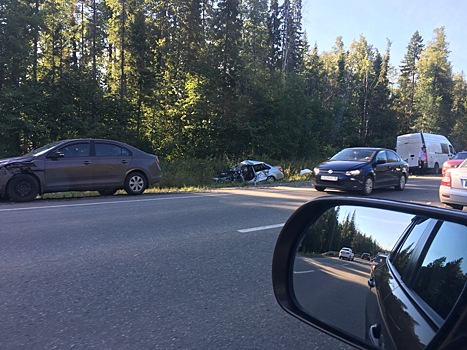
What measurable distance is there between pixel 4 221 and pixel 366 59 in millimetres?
66048

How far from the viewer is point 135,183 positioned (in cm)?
1198

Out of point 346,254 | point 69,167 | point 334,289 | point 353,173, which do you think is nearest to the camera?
point 346,254

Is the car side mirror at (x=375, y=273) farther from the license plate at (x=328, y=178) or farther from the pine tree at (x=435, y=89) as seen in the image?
the pine tree at (x=435, y=89)

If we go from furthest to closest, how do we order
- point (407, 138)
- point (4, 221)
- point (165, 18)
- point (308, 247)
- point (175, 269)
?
point (165, 18) < point (407, 138) < point (4, 221) < point (175, 269) < point (308, 247)

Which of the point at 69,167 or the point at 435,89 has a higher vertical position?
the point at 435,89

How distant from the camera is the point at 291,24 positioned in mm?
50062

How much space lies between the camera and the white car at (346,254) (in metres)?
1.75

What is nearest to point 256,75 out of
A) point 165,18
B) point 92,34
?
point 165,18

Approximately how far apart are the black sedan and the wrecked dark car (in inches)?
224

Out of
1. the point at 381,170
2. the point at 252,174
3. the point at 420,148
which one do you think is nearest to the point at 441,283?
the point at 381,170

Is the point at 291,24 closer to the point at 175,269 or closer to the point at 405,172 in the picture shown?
the point at 405,172

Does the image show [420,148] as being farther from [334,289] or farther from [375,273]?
[375,273]

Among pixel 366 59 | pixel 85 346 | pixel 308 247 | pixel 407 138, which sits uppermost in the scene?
pixel 366 59

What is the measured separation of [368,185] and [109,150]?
27.9ft
